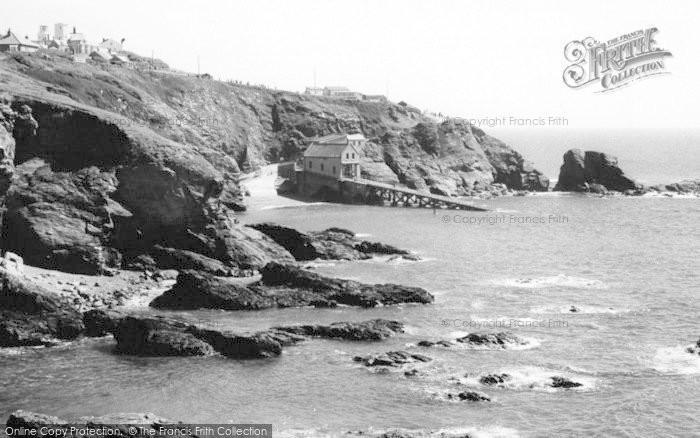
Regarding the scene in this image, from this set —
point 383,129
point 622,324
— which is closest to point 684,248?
point 622,324

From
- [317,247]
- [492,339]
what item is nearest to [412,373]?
[492,339]

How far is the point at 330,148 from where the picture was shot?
141 metres

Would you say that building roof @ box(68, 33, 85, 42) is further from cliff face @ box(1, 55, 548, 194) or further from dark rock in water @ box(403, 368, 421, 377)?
dark rock in water @ box(403, 368, 421, 377)

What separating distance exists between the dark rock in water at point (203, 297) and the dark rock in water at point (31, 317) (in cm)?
816

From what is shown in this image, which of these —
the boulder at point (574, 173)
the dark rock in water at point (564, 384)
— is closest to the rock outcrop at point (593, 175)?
the boulder at point (574, 173)

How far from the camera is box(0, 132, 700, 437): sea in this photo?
142ft

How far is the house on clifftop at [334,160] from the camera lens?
138 m

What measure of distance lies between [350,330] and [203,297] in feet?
40.1

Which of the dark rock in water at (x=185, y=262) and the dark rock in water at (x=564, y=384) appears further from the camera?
the dark rock in water at (x=185, y=262)

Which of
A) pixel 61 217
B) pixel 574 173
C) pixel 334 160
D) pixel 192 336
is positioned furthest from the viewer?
pixel 574 173

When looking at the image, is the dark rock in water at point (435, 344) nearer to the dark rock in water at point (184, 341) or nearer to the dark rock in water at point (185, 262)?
the dark rock in water at point (184, 341)

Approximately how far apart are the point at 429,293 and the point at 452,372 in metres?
19.4

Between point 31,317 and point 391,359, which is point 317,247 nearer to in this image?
point 31,317

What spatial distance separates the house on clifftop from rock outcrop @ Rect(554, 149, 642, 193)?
35.1 metres
